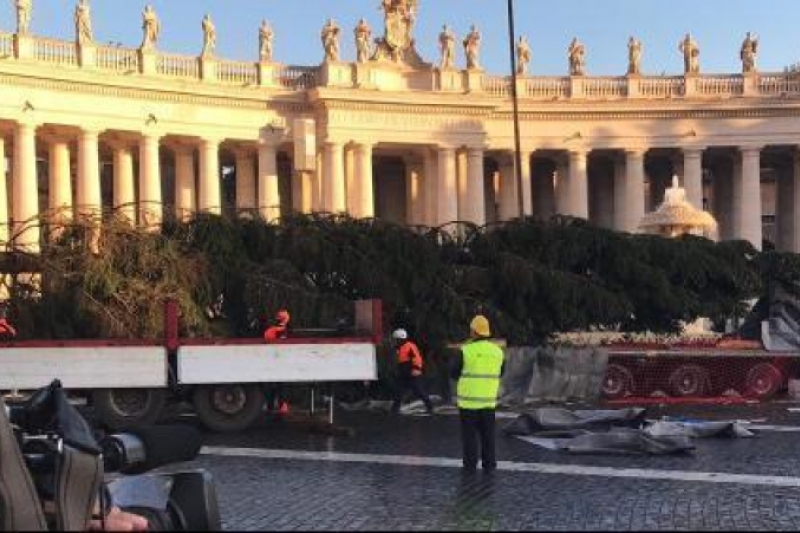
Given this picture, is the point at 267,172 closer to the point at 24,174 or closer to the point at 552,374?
the point at 24,174

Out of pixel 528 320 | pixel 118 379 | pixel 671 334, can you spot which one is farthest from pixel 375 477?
pixel 671 334

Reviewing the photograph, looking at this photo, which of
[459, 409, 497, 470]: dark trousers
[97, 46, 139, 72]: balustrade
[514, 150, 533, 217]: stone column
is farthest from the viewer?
[514, 150, 533, 217]: stone column

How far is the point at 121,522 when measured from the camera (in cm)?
658

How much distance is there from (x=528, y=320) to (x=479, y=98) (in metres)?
36.8

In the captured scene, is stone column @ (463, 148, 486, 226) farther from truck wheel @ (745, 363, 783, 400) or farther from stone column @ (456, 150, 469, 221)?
truck wheel @ (745, 363, 783, 400)

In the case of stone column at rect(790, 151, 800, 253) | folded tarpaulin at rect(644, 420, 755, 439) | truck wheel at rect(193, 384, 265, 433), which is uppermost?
stone column at rect(790, 151, 800, 253)

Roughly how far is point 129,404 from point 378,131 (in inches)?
1575

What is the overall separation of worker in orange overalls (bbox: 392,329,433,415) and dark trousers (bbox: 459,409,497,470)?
687 cm

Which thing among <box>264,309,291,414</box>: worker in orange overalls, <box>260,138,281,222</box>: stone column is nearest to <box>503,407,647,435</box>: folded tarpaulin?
<box>264,309,291,414</box>: worker in orange overalls

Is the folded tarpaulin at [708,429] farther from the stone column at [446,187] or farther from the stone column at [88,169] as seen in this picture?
the stone column at [446,187]

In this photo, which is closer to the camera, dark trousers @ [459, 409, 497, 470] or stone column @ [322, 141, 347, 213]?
dark trousers @ [459, 409, 497, 470]

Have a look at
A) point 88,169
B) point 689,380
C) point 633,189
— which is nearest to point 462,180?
point 633,189

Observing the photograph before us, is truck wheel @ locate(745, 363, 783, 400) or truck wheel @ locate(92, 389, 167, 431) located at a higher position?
truck wheel @ locate(92, 389, 167, 431)

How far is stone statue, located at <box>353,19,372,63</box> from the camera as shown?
58875 millimetres
